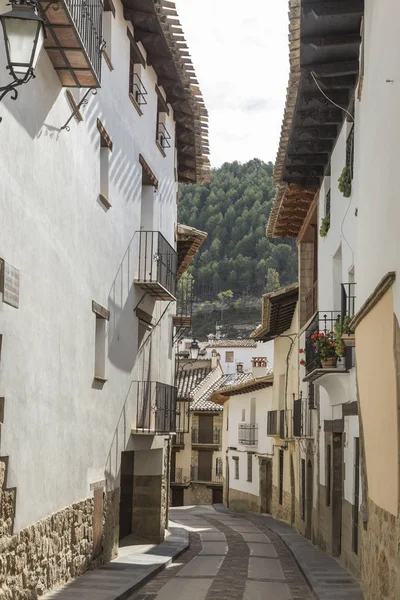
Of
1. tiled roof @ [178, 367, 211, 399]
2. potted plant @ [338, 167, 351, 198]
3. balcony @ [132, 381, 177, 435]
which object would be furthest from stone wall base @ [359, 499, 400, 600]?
tiled roof @ [178, 367, 211, 399]

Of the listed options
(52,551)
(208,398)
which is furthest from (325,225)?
(208,398)

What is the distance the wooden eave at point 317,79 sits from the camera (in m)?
13.1

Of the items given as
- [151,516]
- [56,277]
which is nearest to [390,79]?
[56,277]

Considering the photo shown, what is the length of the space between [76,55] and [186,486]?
4332 centimetres

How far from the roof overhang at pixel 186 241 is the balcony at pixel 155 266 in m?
5.81

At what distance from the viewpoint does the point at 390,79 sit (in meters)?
8.91

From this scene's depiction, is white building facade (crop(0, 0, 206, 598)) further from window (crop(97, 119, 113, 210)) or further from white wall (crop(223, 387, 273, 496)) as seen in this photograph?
white wall (crop(223, 387, 273, 496))

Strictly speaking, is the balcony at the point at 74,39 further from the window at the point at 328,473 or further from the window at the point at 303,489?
the window at the point at 303,489

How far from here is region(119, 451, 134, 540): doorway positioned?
21.1 metres

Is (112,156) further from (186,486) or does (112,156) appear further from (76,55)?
(186,486)

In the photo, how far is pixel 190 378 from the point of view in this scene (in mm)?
57469

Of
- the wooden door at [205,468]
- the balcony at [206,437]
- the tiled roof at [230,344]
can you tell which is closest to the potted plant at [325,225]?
the balcony at [206,437]

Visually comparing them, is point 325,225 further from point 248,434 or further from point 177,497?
point 177,497

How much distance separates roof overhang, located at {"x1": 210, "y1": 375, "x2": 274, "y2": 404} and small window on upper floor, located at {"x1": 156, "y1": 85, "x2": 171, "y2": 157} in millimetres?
14107
